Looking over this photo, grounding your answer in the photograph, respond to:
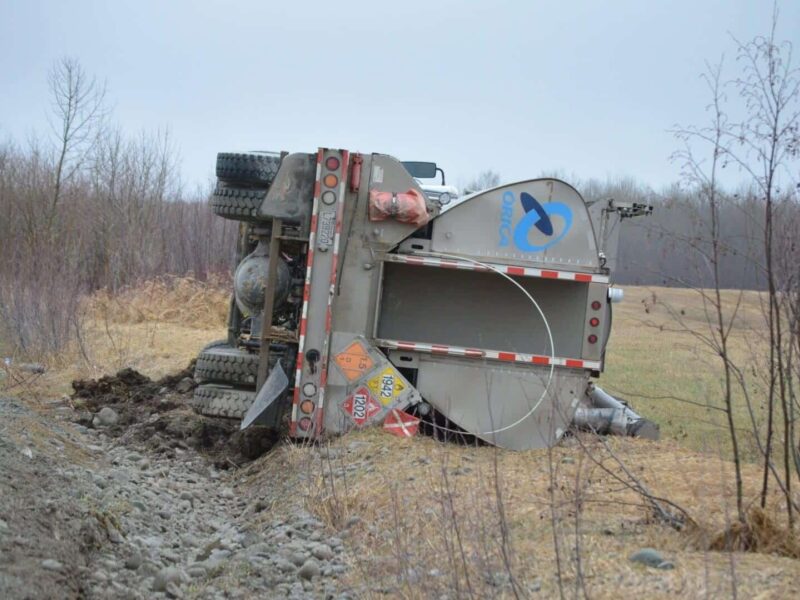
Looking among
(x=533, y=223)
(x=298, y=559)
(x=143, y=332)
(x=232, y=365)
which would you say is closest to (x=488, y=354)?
(x=533, y=223)

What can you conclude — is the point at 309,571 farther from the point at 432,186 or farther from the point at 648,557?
the point at 432,186

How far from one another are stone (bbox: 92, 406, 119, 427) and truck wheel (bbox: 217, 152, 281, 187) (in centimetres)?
288

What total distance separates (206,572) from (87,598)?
1180 mm

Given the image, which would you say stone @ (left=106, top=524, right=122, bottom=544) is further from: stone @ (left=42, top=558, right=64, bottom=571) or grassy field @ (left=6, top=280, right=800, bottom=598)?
grassy field @ (left=6, top=280, right=800, bottom=598)

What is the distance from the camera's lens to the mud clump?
10703 mm

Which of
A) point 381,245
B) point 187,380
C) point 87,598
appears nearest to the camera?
point 87,598

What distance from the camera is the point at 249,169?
10.8m

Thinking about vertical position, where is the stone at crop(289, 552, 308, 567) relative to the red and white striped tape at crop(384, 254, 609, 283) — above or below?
below

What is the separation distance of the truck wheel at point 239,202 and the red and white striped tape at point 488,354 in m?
1.78

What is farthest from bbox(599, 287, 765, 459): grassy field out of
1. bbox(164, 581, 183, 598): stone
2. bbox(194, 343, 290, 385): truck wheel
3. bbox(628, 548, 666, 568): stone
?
bbox(194, 343, 290, 385): truck wheel

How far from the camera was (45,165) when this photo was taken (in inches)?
1318

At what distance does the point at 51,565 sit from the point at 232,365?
4.88 m

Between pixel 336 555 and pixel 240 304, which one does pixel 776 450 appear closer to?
pixel 336 555

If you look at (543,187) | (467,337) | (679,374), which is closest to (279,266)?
(467,337)
